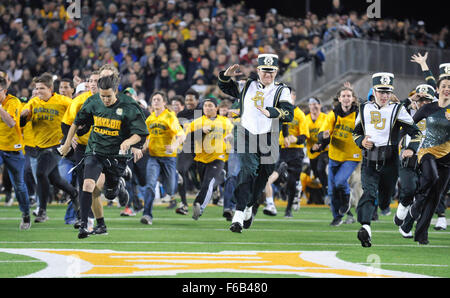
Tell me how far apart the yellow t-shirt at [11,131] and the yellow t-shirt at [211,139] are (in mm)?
3718

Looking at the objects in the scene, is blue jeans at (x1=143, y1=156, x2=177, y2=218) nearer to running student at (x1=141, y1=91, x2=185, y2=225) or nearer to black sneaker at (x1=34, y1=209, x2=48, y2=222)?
running student at (x1=141, y1=91, x2=185, y2=225)

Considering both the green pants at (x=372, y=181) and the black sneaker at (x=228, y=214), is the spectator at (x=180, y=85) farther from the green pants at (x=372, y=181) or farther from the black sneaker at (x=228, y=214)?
the green pants at (x=372, y=181)

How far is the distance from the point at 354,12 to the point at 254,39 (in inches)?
155

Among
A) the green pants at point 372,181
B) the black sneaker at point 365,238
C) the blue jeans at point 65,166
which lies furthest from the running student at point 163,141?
the black sneaker at point 365,238

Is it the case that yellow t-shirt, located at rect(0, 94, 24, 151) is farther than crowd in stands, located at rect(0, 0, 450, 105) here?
No

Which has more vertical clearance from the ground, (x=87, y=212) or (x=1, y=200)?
(x=87, y=212)

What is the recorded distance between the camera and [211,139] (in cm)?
1656

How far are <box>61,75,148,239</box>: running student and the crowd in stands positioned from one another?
13112 millimetres

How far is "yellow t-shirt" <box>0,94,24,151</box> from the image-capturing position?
13883mm

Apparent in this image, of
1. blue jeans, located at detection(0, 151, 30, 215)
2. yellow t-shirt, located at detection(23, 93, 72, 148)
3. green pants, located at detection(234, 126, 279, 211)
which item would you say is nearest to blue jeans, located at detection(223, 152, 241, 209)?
green pants, located at detection(234, 126, 279, 211)

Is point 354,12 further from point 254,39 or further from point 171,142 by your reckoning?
point 171,142

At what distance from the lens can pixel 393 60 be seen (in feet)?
92.3

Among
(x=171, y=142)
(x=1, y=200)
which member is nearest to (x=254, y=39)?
(x=1, y=200)

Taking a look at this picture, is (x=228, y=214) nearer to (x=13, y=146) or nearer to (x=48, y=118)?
(x=48, y=118)
